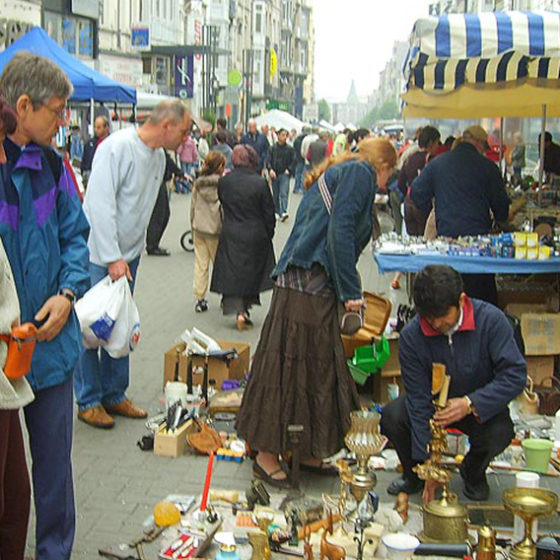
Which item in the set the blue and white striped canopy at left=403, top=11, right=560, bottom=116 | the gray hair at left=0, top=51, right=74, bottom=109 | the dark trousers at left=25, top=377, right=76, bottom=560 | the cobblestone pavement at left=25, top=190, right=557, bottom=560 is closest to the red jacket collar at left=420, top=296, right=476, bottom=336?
the cobblestone pavement at left=25, top=190, right=557, bottom=560

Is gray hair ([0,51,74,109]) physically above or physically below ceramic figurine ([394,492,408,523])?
above

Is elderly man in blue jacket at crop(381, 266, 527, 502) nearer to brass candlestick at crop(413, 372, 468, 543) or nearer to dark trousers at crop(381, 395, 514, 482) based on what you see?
dark trousers at crop(381, 395, 514, 482)

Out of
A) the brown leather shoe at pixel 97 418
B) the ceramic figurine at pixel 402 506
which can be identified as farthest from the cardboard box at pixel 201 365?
the ceramic figurine at pixel 402 506

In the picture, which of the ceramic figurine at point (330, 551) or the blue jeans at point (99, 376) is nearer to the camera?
the ceramic figurine at point (330, 551)

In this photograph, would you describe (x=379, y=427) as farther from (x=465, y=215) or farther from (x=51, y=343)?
(x=465, y=215)

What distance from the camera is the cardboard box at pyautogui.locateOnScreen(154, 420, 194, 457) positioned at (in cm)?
582

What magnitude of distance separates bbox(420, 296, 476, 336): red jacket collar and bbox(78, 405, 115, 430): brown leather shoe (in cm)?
236

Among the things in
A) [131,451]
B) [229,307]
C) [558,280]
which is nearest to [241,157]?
[229,307]

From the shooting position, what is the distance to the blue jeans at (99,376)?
19.9ft

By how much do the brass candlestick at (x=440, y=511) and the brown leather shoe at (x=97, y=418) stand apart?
8.07 feet

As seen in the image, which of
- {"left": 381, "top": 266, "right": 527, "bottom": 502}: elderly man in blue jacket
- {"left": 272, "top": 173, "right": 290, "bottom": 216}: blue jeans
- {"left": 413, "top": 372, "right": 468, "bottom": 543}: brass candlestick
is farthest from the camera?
Answer: {"left": 272, "top": 173, "right": 290, "bottom": 216}: blue jeans

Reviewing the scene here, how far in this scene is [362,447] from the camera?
4637 millimetres

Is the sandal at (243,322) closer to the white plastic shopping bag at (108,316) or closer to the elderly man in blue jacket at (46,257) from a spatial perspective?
the white plastic shopping bag at (108,316)

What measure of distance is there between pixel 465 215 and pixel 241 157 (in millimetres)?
2269
